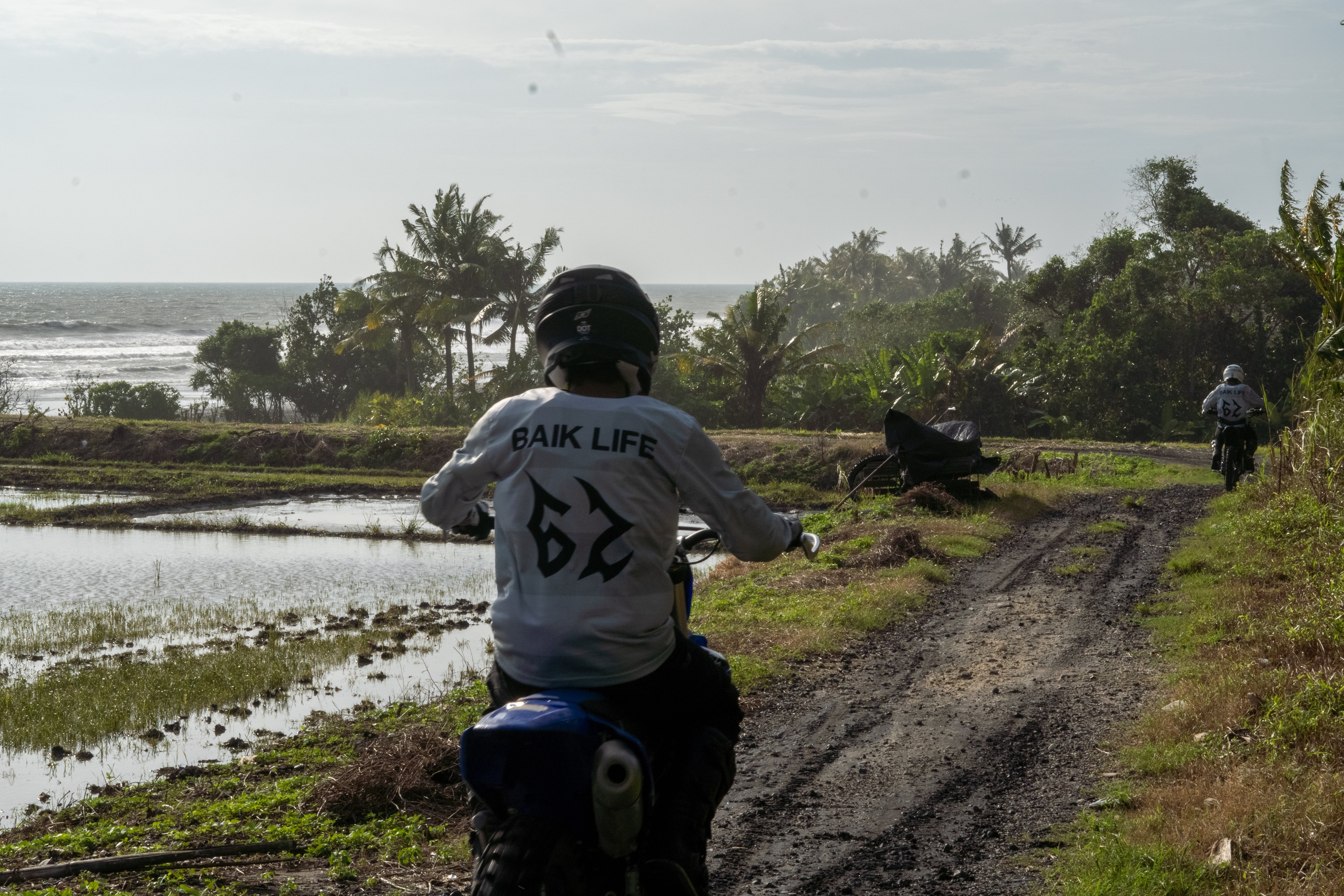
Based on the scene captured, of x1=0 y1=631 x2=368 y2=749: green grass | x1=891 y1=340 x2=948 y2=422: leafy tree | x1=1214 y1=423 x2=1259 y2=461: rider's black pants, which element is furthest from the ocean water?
x1=0 y1=631 x2=368 y2=749: green grass

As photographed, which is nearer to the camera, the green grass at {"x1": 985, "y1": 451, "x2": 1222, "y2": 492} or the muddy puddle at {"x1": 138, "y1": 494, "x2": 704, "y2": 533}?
the green grass at {"x1": 985, "y1": 451, "x2": 1222, "y2": 492}

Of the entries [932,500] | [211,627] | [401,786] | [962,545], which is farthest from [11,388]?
[401,786]

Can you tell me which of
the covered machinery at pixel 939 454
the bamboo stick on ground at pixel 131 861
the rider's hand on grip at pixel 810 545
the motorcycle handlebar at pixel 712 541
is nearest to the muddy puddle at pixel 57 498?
the covered machinery at pixel 939 454

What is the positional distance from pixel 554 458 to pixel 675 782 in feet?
3.10

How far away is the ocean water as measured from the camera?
225ft

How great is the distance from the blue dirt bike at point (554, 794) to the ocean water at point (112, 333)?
4303cm

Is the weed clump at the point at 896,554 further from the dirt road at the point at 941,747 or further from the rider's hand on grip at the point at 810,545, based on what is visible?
the rider's hand on grip at the point at 810,545

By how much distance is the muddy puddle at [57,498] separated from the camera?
22031 mm

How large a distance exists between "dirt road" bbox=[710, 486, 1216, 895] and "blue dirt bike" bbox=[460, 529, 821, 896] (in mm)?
2035

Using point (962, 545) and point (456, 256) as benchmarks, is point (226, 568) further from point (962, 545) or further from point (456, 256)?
point (456, 256)

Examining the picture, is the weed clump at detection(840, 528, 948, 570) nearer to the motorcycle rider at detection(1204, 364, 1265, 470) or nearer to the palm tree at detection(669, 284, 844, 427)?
the motorcycle rider at detection(1204, 364, 1265, 470)

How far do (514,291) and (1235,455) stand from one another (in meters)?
26.0

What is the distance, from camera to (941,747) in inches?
245

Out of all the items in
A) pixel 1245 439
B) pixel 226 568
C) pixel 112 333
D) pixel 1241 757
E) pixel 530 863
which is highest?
pixel 112 333
